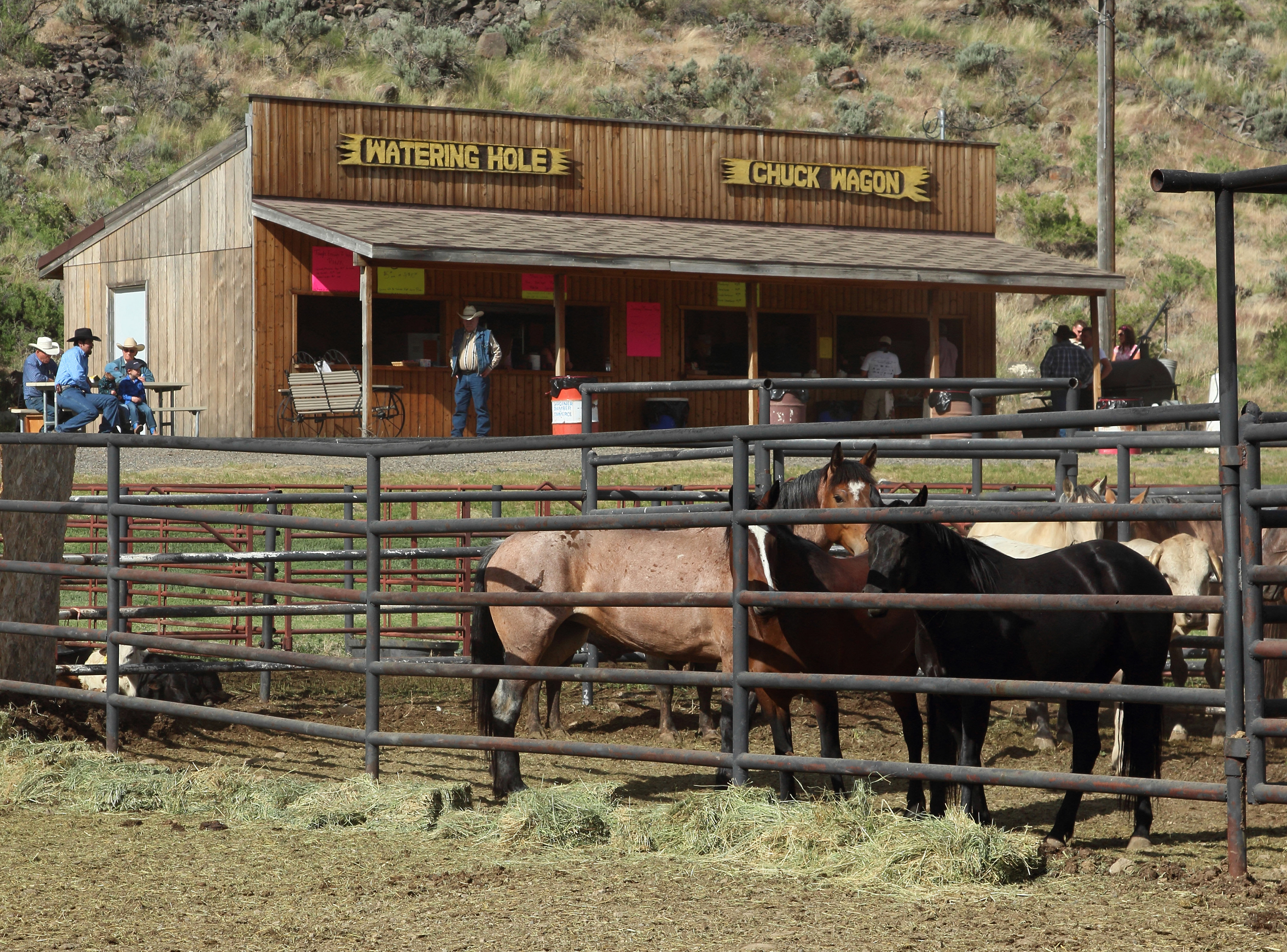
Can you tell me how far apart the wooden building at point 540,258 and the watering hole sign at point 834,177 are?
1.7 inches

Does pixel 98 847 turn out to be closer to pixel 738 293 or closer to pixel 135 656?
pixel 135 656

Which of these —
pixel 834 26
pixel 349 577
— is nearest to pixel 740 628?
pixel 349 577

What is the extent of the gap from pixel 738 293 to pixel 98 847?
20.4m

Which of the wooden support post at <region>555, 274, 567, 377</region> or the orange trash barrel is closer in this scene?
the orange trash barrel

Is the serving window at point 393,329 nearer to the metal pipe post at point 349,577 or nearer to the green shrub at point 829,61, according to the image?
the metal pipe post at point 349,577

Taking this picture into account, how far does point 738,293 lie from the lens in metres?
25.5

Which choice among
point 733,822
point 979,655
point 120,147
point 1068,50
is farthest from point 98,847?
point 1068,50

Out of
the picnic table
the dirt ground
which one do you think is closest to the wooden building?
the picnic table

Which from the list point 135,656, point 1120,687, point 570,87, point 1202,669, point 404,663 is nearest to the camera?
point 1120,687

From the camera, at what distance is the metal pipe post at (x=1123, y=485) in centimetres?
856

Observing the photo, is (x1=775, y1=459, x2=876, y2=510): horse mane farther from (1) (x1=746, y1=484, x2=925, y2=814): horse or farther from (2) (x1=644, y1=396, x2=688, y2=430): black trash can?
(2) (x1=644, y1=396, x2=688, y2=430): black trash can

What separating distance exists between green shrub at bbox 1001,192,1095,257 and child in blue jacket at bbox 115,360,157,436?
28773 millimetres

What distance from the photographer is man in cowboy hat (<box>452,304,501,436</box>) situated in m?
21.5

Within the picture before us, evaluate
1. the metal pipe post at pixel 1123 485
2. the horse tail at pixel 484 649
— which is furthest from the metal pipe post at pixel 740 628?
the metal pipe post at pixel 1123 485
